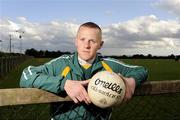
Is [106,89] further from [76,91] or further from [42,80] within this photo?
[42,80]

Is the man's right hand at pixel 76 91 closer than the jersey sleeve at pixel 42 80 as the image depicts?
Yes

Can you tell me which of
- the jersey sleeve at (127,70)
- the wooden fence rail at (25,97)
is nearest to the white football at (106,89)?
the wooden fence rail at (25,97)

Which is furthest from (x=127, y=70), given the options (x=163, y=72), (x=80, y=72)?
(x=163, y=72)

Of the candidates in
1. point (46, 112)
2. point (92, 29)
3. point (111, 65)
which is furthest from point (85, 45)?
point (46, 112)

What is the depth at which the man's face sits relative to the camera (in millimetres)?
3838

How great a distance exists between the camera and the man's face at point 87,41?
3.84 meters

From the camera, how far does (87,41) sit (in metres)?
3.83

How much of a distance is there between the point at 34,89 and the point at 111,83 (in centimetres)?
69

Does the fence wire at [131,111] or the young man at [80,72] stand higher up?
the young man at [80,72]

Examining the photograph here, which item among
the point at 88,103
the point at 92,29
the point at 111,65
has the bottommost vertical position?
the point at 88,103

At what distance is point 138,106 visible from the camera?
515 inches

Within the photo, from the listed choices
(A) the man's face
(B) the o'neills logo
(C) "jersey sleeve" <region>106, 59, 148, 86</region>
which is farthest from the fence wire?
(B) the o'neills logo

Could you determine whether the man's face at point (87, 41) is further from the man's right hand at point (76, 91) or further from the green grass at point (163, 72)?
the green grass at point (163, 72)

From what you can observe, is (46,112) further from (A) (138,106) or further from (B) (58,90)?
(B) (58,90)
